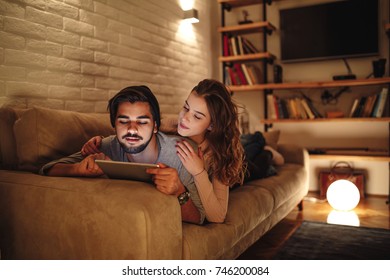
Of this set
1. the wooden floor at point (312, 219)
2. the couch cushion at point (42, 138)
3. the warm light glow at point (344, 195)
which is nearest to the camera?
the couch cushion at point (42, 138)

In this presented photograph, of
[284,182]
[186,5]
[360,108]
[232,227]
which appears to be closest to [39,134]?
[232,227]

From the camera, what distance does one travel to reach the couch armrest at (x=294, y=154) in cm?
295

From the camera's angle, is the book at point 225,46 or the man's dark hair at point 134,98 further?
the book at point 225,46

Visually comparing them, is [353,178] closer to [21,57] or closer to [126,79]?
[126,79]

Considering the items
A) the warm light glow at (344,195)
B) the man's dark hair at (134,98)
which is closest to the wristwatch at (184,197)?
the man's dark hair at (134,98)

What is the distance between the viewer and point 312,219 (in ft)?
8.59

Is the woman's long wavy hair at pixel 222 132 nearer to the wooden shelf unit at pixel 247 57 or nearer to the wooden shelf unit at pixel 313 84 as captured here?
the wooden shelf unit at pixel 313 84

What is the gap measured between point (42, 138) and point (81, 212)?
1.55 ft

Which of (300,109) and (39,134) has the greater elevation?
(300,109)

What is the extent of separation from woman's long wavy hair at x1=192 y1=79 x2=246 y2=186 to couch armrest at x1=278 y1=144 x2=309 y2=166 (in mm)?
1782

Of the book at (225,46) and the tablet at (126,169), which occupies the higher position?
the book at (225,46)

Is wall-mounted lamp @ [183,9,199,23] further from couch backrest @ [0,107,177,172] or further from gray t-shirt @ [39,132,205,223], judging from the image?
gray t-shirt @ [39,132,205,223]

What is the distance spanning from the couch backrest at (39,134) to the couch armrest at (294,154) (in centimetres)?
177

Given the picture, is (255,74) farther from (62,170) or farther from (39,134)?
(62,170)
